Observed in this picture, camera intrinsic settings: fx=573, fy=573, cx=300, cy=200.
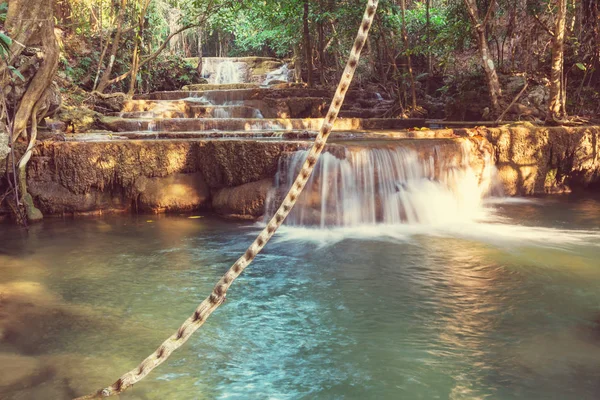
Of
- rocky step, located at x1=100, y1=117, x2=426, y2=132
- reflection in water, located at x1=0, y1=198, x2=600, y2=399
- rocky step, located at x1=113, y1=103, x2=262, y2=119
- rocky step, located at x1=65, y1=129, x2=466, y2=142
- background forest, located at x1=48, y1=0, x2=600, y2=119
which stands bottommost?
reflection in water, located at x1=0, y1=198, x2=600, y2=399

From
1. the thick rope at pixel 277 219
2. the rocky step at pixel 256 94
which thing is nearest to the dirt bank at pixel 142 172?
the thick rope at pixel 277 219

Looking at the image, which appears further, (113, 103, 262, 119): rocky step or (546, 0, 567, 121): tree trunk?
(113, 103, 262, 119): rocky step

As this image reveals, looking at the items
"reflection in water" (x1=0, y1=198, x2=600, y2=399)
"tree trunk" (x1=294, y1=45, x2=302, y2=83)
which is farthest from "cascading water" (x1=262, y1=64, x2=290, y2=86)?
"reflection in water" (x1=0, y1=198, x2=600, y2=399)

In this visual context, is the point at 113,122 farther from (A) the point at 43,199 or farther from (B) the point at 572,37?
(B) the point at 572,37

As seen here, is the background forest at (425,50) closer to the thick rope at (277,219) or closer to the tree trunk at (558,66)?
the tree trunk at (558,66)

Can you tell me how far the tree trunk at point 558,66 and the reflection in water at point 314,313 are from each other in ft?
12.8

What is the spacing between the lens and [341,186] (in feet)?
24.8

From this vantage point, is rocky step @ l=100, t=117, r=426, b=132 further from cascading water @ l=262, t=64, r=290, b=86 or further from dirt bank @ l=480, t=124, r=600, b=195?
cascading water @ l=262, t=64, r=290, b=86

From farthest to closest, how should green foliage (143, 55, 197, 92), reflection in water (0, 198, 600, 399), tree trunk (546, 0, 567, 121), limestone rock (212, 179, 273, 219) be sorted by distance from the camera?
green foliage (143, 55, 197, 92)
tree trunk (546, 0, 567, 121)
limestone rock (212, 179, 273, 219)
reflection in water (0, 198, 600, 399)

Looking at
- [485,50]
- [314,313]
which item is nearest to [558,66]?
[485,50]

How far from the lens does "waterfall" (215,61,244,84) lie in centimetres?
2331

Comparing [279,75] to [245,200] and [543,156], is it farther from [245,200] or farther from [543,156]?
[245,200]

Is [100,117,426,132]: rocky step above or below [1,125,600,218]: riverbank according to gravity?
above

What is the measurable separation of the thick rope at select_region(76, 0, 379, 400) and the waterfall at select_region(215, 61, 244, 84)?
71.1 ft
